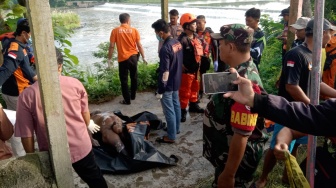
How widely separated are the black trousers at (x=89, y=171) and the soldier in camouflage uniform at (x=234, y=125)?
1.00m

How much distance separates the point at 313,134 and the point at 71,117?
1.73m

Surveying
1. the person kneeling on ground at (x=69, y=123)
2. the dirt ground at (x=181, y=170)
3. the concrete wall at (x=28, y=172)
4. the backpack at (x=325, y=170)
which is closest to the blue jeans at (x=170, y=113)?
the dirt ground at (x=181, y=170)

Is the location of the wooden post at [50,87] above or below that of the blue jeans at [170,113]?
above

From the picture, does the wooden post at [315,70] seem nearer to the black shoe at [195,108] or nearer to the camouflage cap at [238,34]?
the camouflage cap at [238,34]

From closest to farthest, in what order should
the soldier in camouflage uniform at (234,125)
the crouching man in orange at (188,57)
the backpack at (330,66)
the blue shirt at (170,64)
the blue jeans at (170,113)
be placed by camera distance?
1. the soldier in camouflage uniform at (234,125)
2. the backpack at (330,66)
3. the blue shirt at (170,64)
4. the blue jeans at (170,113)
5. the crouching man in orange at (188,57)

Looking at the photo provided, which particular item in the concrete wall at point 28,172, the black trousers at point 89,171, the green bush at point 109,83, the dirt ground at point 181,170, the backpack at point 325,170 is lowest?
the dirt ground at point 181,170

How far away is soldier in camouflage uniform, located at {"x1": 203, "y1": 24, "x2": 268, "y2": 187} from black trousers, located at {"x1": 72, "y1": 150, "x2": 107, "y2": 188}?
1.00m

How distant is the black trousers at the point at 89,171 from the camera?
98.4 inches

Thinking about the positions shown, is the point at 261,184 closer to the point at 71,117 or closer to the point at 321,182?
the point at 321,182

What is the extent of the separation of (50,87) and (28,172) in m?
0.62

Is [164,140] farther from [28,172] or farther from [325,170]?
[325,170]

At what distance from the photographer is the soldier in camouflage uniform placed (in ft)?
6.15

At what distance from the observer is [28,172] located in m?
2.05

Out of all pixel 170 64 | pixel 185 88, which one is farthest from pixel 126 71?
pixel 170 64
